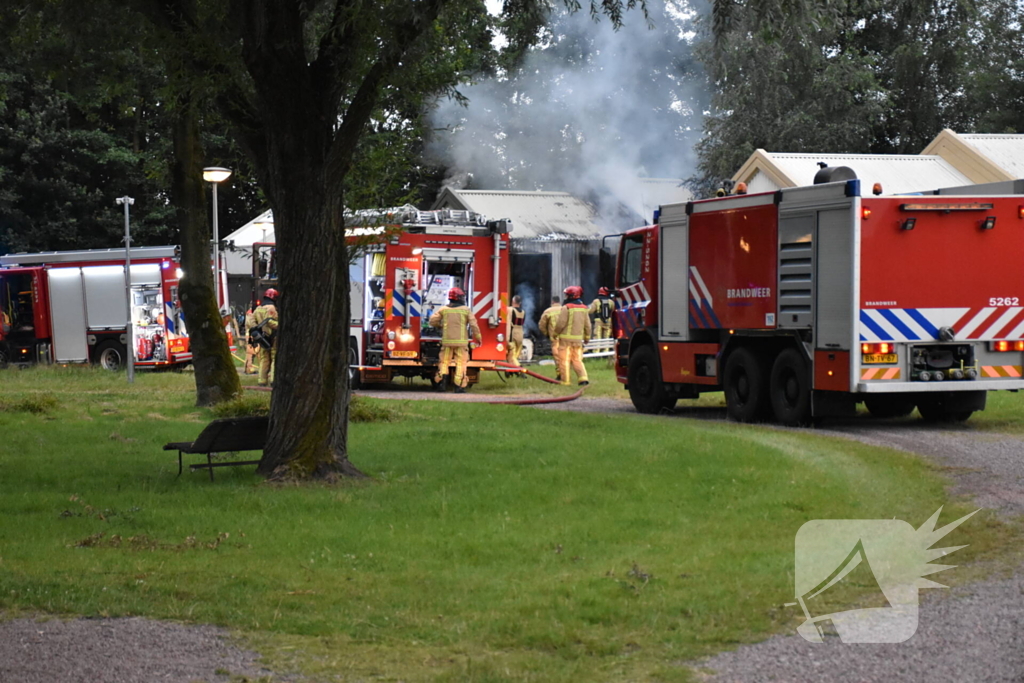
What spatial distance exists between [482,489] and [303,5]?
13.4 feet

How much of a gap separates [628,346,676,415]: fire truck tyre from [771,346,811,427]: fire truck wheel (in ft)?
8.38

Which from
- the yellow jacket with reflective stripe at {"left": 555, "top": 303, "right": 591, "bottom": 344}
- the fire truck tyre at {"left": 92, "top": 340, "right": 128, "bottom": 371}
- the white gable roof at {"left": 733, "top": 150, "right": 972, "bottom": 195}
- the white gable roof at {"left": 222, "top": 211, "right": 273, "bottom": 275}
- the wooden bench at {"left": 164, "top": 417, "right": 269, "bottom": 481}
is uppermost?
the white gable roof at {"left": 733, "top": 150, "right": 972, "bottom": 195}

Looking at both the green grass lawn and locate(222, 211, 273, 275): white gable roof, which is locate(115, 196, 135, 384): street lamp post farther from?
the green grass lawn

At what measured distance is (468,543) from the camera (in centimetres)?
811

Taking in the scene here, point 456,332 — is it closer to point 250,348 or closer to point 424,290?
point 424,290

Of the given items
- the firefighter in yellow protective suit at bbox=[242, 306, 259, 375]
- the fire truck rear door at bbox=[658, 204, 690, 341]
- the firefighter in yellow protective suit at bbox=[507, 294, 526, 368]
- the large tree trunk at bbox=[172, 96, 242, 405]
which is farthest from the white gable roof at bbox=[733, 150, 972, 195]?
the large tree trunk at bbox=[172, 96, 242, 405]

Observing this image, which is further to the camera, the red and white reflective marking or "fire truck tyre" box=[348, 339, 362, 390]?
"fire truck tyre" box=[348, 339, 362, 390]

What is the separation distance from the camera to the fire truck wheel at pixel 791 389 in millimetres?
15727

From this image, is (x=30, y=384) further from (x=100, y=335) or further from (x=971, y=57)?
(x=971, y=57)

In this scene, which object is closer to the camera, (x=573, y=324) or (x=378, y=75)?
(x=378, y=75)

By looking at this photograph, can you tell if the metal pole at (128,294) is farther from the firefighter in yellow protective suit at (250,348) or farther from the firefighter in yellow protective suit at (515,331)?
the firefighter in yellow protective suit at (515,331)

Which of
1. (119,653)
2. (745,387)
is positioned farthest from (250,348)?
(119,653)

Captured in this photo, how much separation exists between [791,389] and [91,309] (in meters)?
20.4

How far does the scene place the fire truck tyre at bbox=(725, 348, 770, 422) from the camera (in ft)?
54.5
